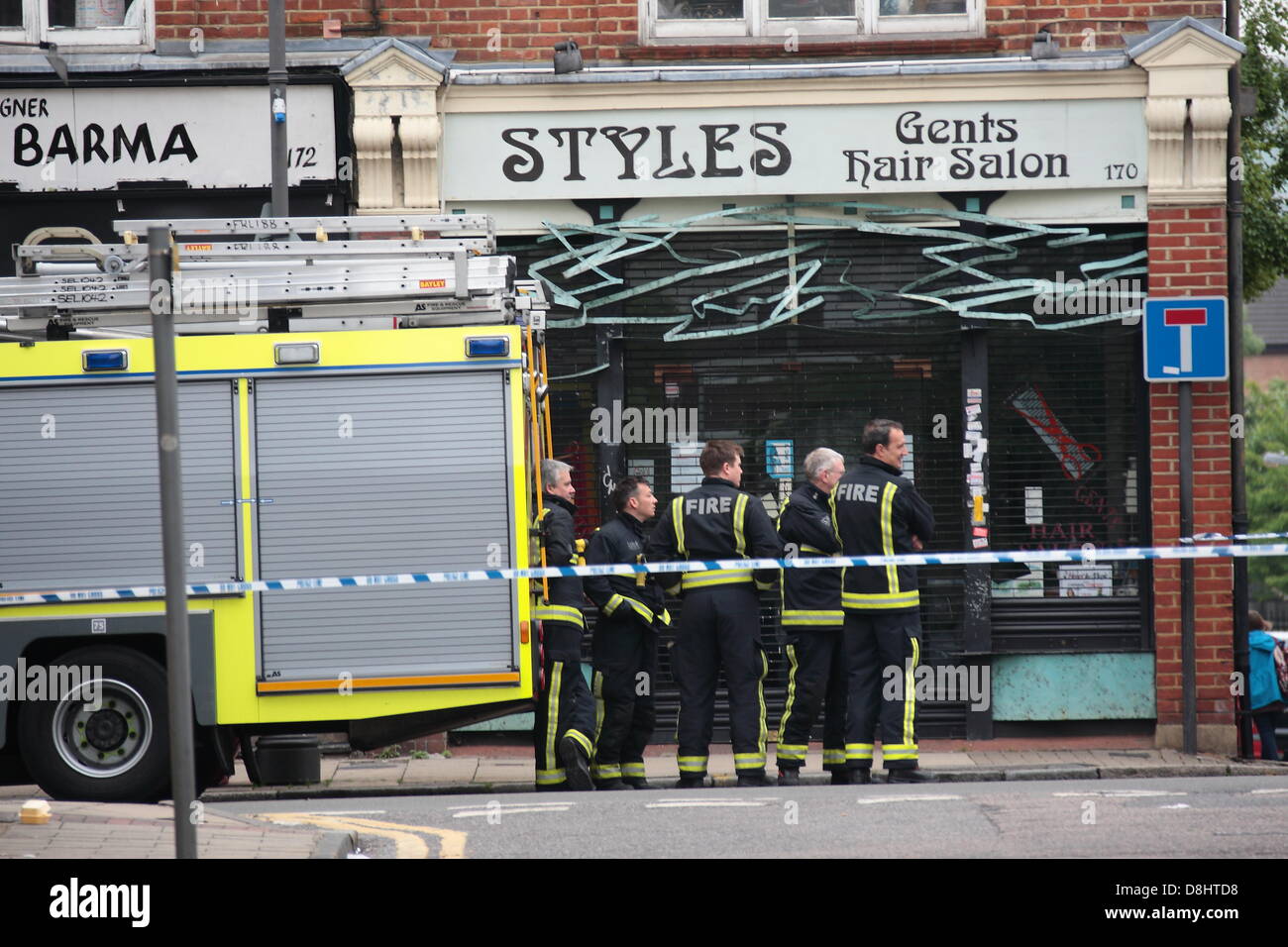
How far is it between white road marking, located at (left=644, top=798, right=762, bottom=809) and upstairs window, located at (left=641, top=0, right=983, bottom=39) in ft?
22.2

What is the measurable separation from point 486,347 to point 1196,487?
6185 millimetres

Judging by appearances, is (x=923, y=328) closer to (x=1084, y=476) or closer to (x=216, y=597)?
(x=1084, y=476)

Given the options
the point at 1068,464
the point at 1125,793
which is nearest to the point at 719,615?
the point at 1125,793

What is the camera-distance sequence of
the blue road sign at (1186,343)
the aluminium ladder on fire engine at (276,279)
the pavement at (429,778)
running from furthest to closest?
the blue road sign at (1186,343), the aluminium ladder on fire engine at (276,279), the pavement at (429,778)

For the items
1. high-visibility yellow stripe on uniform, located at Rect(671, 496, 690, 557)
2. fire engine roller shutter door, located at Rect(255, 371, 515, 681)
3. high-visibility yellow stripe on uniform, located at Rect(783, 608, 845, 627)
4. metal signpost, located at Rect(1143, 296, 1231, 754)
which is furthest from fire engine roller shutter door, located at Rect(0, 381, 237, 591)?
metal signpost, located at Rect(1143, 296, 1231, 754)

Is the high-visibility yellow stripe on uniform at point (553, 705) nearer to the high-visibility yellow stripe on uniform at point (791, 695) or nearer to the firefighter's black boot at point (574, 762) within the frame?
the firefighter's black boot at point (574, 762)

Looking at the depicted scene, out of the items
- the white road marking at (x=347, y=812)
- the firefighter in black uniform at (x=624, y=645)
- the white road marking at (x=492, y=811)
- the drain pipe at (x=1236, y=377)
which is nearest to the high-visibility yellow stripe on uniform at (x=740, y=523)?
the firefighter in black uniform at (x=624, y=645)

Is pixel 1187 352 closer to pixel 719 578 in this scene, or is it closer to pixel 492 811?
pixel 719 578

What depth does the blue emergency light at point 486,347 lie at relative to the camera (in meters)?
9.67

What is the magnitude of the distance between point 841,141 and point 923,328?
60.5 inches

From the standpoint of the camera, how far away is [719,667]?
34.8 feet

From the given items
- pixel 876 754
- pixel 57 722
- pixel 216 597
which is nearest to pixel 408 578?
pixel 216 597

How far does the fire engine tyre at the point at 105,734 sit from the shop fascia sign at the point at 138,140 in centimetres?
492

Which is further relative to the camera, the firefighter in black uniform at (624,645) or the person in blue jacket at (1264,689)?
the person in blue jacket at (1264,689)
